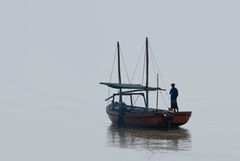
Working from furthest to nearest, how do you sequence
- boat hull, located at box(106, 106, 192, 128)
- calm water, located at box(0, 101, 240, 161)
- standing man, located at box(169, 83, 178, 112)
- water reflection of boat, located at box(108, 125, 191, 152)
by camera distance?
standing man, located at box(169, 83, 178, 112) → boat hull, located at box(106, 106, 192, 128) → water reflection of boat, located at box(108, 125, 191, 152) → calm water, located at box(0, 101, 240, 161)

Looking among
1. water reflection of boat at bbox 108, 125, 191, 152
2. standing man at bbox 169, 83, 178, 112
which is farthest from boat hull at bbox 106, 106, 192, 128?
standing man at bbox 169, 83, 178, 112

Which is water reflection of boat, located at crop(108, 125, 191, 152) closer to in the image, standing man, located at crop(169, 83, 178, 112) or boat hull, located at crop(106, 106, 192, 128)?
boat hull, located at crop(106, 106, 192, 128)

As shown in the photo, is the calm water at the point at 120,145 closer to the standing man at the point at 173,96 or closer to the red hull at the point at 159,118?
the red hull at the point at 159,118

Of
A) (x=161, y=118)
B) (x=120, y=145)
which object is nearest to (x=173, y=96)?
(x=161, y=118)

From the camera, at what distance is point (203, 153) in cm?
3581

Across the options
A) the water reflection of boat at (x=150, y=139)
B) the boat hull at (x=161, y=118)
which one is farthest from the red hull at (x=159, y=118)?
the water reflection of boat at (x=150, y=139)

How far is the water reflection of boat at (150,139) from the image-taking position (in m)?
37.2

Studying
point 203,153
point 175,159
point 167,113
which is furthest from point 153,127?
point 175,159

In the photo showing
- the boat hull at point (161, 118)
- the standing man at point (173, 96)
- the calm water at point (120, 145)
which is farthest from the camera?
the standing man at point (173, 96)

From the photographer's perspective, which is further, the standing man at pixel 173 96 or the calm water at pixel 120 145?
the standing man at pixel 173 96

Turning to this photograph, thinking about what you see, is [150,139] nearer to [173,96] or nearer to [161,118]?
[161,118]

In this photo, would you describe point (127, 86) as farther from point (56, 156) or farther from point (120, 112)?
point (56, 156)

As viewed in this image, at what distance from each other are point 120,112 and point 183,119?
225 inches

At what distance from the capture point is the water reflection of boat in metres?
37.2
